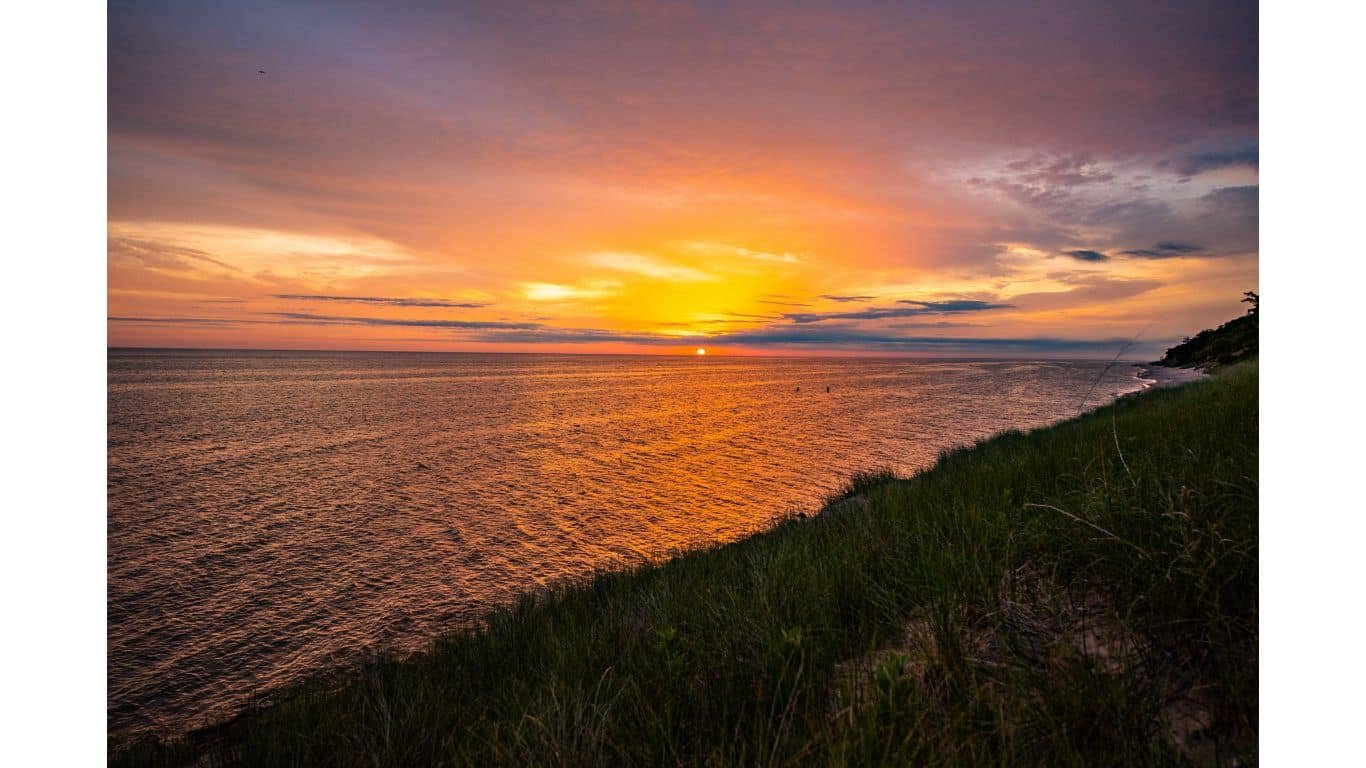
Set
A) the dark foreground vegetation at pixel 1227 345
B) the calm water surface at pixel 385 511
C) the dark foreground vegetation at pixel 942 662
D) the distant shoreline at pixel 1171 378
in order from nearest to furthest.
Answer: the dark foreground vegetation at pixel 942 662 → the calm water surface at pixel 385 511 → the dark foreground vegetation at pixel 1227 345 → the distant shoreline at pixel 1171 378

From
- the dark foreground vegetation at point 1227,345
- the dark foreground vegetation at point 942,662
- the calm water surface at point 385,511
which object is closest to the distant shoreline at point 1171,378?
the dark foreground vegetation at point 1227,345

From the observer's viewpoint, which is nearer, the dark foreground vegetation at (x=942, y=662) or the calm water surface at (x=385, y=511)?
the dark foreground vegetation at (x=942, y=662)

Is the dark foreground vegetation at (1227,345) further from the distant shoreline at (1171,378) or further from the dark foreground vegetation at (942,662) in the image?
the dark foreground vegetation at (942,662)

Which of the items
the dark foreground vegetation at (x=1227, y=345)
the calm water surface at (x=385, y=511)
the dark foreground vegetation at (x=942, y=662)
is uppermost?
the dark foreground vegetation at (x=1227, y=345)

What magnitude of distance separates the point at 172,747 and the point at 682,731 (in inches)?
323

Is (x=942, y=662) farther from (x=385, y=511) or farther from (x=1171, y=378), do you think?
(x=1171, y=378)

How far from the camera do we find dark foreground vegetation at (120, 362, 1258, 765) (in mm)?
2539

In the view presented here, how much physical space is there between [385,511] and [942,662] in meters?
22.2

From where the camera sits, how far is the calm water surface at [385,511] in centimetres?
1149

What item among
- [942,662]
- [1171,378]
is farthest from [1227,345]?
[942,662]

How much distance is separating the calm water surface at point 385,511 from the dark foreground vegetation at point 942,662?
6.72 metres

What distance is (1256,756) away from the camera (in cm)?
230

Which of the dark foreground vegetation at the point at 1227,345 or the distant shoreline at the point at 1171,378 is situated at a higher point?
the dark foreground vegetation at the point at 1227,345

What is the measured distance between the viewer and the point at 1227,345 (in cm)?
4900
